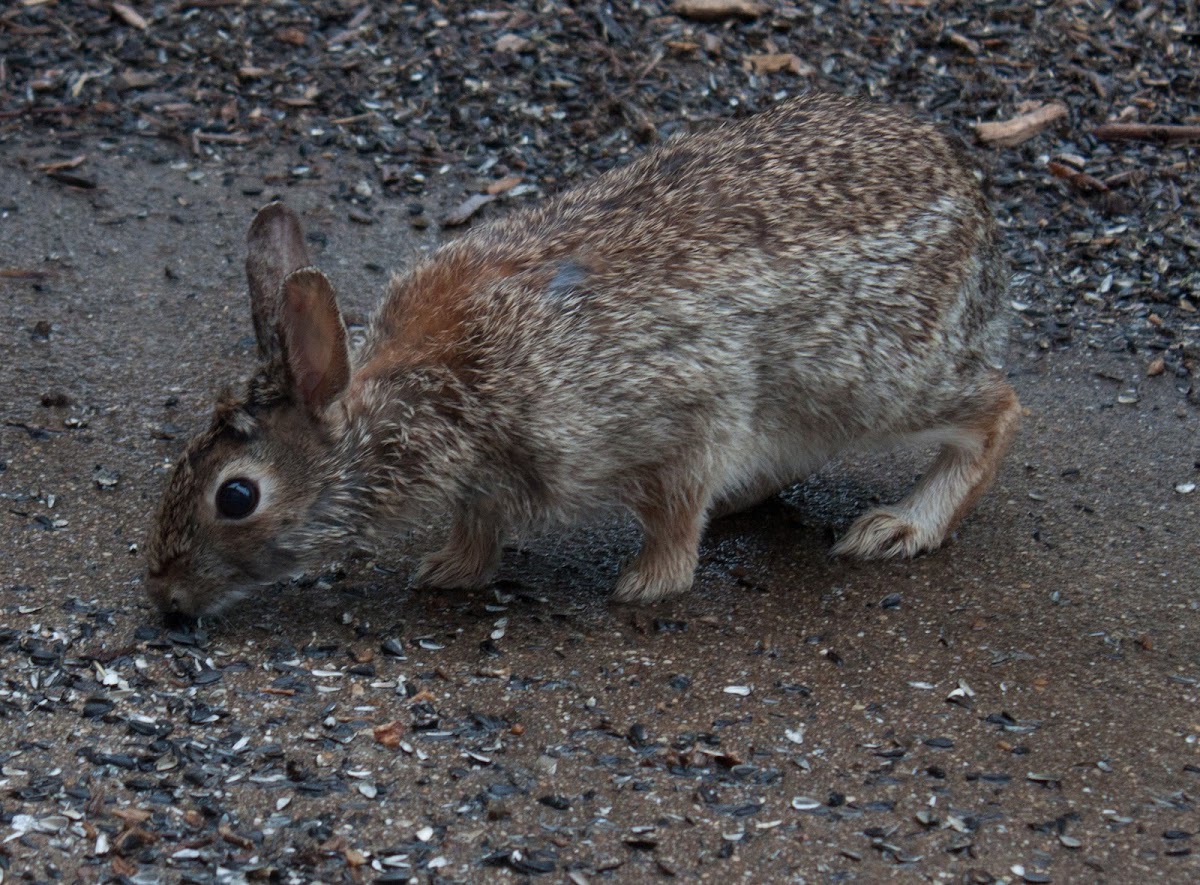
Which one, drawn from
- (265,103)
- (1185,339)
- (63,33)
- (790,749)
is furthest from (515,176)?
(790,749)

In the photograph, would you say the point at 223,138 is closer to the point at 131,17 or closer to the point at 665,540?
the point at 131,17

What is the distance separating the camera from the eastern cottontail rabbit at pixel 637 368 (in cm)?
579

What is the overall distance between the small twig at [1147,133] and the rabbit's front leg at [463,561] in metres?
5.52

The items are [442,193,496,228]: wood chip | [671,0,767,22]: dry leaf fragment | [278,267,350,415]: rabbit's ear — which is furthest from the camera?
[671,0,767,22]: dry leaf fragment

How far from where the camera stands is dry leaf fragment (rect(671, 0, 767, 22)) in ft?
34.5

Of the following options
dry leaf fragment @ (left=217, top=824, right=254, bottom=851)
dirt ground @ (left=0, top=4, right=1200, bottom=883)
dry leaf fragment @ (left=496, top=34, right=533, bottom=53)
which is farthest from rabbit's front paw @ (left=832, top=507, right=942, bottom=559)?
dry leaf fragment @ (left=496, top=34, right=533, bottom=53)

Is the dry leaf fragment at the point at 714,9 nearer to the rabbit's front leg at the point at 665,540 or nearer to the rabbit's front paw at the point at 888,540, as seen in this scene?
the rabbit's front paw at the point at 888,540

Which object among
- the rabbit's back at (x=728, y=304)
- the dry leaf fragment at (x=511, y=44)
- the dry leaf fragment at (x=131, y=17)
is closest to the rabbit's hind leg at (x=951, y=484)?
the rabbit's back at (x=728, y=304)

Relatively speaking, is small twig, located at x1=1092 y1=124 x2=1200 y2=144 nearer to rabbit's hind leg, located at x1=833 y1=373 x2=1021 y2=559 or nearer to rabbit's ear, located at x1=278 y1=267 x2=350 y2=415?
rabbit's hind leg, located at x1=833 y1=373 x2=1021 y2=559

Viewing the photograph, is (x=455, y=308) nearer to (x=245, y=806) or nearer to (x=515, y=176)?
(x=245, y=806)

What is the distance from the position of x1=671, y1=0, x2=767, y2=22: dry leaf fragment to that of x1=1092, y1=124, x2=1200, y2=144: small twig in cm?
254

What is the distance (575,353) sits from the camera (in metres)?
6.04

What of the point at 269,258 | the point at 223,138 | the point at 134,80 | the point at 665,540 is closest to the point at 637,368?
the point at 665,540

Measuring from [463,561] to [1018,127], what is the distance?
5348mm
